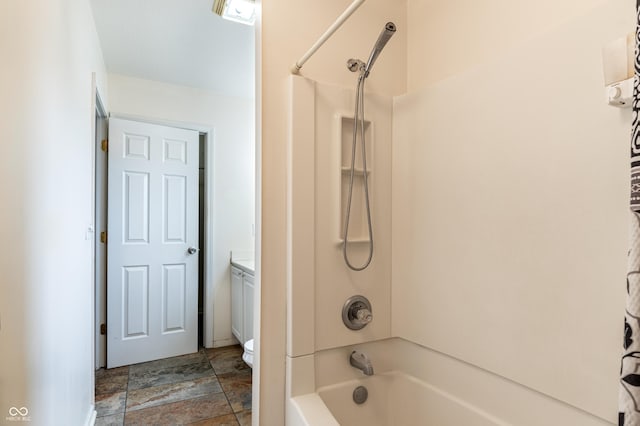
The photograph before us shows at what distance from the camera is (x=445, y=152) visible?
134 cm

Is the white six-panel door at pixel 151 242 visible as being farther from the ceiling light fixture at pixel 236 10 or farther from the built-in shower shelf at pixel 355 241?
the built-in shower shelf at pixel 355 241

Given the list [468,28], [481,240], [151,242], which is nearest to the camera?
[481,240]

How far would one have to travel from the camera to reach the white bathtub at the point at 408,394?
109cm

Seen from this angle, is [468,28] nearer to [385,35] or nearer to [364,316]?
[385,35]

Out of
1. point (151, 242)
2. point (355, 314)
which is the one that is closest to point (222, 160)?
point (151, 242)

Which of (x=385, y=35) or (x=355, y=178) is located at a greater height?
(x=385, y=35)

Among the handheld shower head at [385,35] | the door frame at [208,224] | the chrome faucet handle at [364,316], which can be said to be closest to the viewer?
the handheld shower head at [385,35]

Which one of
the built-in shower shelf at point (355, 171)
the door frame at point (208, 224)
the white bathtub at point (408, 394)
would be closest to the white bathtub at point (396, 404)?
the white bathtub at point (408, 394)

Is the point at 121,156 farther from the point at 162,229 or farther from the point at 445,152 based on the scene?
the point at 445,152

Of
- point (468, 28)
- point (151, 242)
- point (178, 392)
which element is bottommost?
point (178, 392)

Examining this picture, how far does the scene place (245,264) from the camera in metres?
3.15

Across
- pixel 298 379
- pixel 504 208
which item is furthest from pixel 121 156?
pixel 504 208

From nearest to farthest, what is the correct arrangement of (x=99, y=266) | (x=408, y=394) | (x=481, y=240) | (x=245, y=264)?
(x=481, y=240), (x=408, y=394), (x=99, y=266), (x=245, y=264)

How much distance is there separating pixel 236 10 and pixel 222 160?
1.65m
